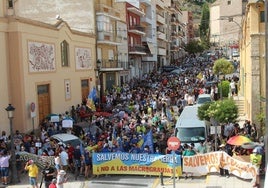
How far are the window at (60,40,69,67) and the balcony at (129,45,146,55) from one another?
24.3 meters

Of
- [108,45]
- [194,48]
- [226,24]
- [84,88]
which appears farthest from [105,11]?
[194,48]

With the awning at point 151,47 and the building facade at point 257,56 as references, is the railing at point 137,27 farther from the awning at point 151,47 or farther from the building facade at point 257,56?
the building facade at point 257,56

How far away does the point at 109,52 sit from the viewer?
4953cm

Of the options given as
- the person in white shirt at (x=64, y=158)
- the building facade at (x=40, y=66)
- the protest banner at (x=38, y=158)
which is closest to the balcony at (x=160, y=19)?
the building facade at (x=40, y=66)

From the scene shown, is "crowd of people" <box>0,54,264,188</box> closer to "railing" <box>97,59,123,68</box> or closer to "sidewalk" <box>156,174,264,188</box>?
"sidewalk" <box>156,174,264,188</box>

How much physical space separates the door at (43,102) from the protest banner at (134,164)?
11.7 m

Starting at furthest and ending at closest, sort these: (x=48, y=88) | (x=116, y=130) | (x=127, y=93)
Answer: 1. (x=127, y=93)
2. (x=48, y=88)
3. (x=116, y=130)

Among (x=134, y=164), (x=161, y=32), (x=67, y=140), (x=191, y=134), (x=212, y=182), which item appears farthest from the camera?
(x=161, y=32)

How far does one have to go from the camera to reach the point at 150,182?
64.2ft

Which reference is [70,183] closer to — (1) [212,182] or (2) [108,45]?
(1) [212,182]

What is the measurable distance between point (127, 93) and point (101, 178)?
23.1m

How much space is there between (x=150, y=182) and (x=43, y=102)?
14552 mm

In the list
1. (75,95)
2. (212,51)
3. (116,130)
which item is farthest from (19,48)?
(212,51)

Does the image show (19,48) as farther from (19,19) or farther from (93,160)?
(93,160)
